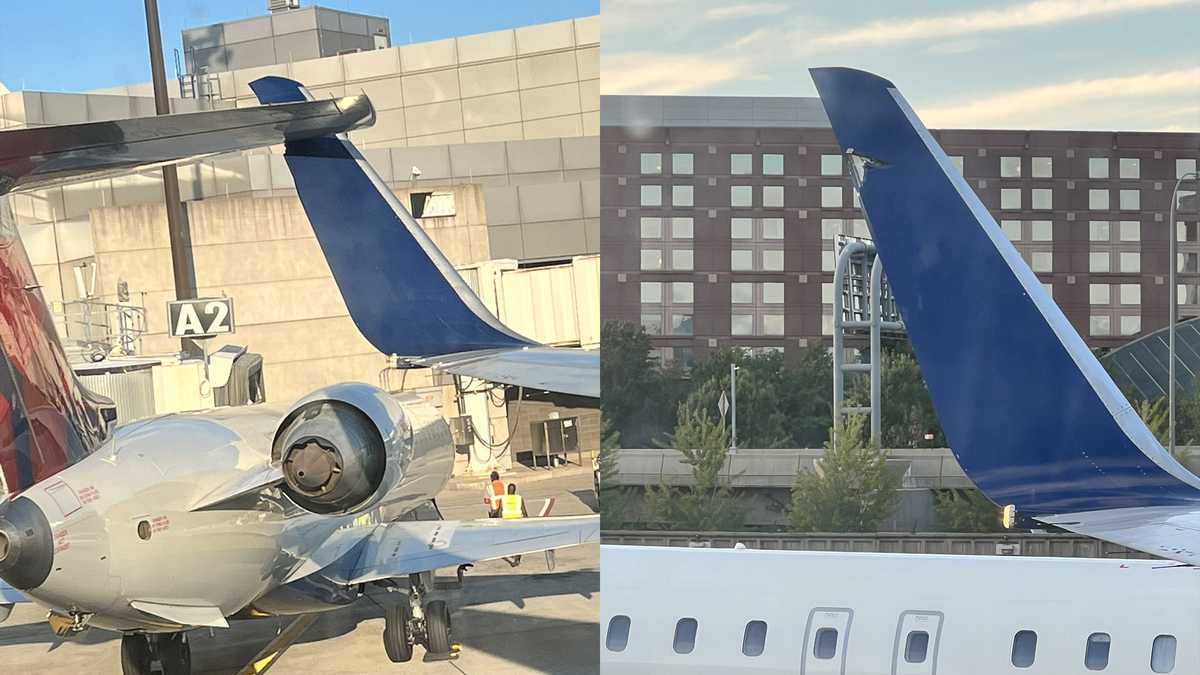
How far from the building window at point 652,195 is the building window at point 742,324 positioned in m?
5.02

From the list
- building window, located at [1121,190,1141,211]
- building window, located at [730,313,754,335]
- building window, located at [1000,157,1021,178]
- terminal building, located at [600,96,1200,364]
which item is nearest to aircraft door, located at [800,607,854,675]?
terminal building, located at [600,96,1200,364]

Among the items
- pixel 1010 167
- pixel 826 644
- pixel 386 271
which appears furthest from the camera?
pixel 1010 167

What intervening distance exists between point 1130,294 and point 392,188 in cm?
3326

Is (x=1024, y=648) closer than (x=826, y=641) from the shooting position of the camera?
Yes

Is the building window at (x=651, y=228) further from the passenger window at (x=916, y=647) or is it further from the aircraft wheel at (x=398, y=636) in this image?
the passenger window at (x=916, y=647)

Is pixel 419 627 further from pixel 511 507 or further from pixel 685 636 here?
pixel 685 636

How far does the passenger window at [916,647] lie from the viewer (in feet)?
20.9

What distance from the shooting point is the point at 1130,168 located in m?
45.5

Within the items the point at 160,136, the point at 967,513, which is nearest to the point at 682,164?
the point at 967,513

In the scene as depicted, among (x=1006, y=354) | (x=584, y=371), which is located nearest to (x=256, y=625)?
(x=584, y=371)

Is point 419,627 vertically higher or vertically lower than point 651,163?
lower

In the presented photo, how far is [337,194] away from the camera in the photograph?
11656 millimetres

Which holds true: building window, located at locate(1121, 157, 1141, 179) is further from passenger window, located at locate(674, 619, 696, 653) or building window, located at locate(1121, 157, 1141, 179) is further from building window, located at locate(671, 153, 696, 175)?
passenger window, located at locate(674, 619, 696, 653)

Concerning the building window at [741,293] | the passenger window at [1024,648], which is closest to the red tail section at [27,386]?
the passenger window at [1024,648]
